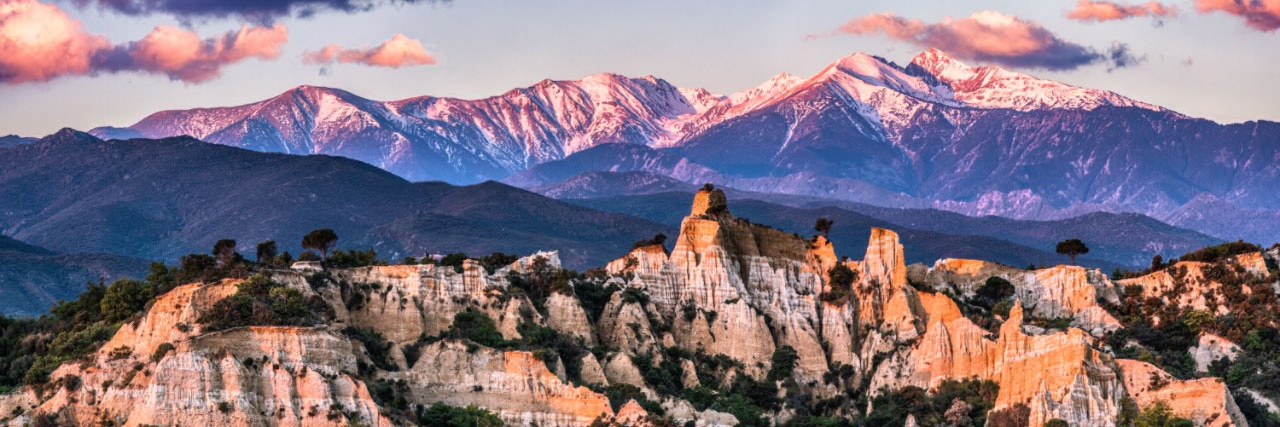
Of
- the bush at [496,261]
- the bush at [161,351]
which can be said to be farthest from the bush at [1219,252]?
the bush at [161,351]

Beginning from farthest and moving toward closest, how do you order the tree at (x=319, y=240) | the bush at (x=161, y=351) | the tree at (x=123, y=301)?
the tree at (x=319, y=240) → the tree at (x=123, y=301) → the bush at (x=161, y=351)

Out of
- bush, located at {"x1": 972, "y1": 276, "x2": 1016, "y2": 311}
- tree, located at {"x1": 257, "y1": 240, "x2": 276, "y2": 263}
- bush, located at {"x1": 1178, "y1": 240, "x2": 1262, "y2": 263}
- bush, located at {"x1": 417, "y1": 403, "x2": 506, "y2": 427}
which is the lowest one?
bush, located at {"x1": 417, "y1": 403, "x2": 506, "y2": 427}

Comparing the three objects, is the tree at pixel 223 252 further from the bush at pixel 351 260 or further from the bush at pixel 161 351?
the bush at pixel 161 351

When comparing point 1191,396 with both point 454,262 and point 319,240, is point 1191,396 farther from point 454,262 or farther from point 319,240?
point 319,240

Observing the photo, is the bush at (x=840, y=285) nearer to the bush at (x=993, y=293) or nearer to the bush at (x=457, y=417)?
the bush at (x=993, y=293)

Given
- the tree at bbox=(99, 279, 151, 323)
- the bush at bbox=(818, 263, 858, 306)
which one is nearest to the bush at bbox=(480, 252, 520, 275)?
the bush at bbox=(818, 263, 858, 306)

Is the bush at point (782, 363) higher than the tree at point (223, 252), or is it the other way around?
the tree at point (223, 252)

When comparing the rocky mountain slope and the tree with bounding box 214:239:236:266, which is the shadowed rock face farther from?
the tree with bounding box 214:239:236:266

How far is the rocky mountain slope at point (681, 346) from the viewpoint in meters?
95.2

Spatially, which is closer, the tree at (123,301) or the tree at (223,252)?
the tree at (123,301)

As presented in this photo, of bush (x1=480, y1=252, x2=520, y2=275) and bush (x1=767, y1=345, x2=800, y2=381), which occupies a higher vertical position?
bush (x1=480, y1=252, x2=520, y2=275)

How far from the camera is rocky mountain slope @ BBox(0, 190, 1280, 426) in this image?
95250 mm

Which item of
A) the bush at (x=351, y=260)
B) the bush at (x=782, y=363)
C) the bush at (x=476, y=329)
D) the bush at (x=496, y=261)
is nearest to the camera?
the bush at (x=476, y=329)

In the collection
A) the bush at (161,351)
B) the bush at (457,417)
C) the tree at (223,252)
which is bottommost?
the bush at (457,417)
